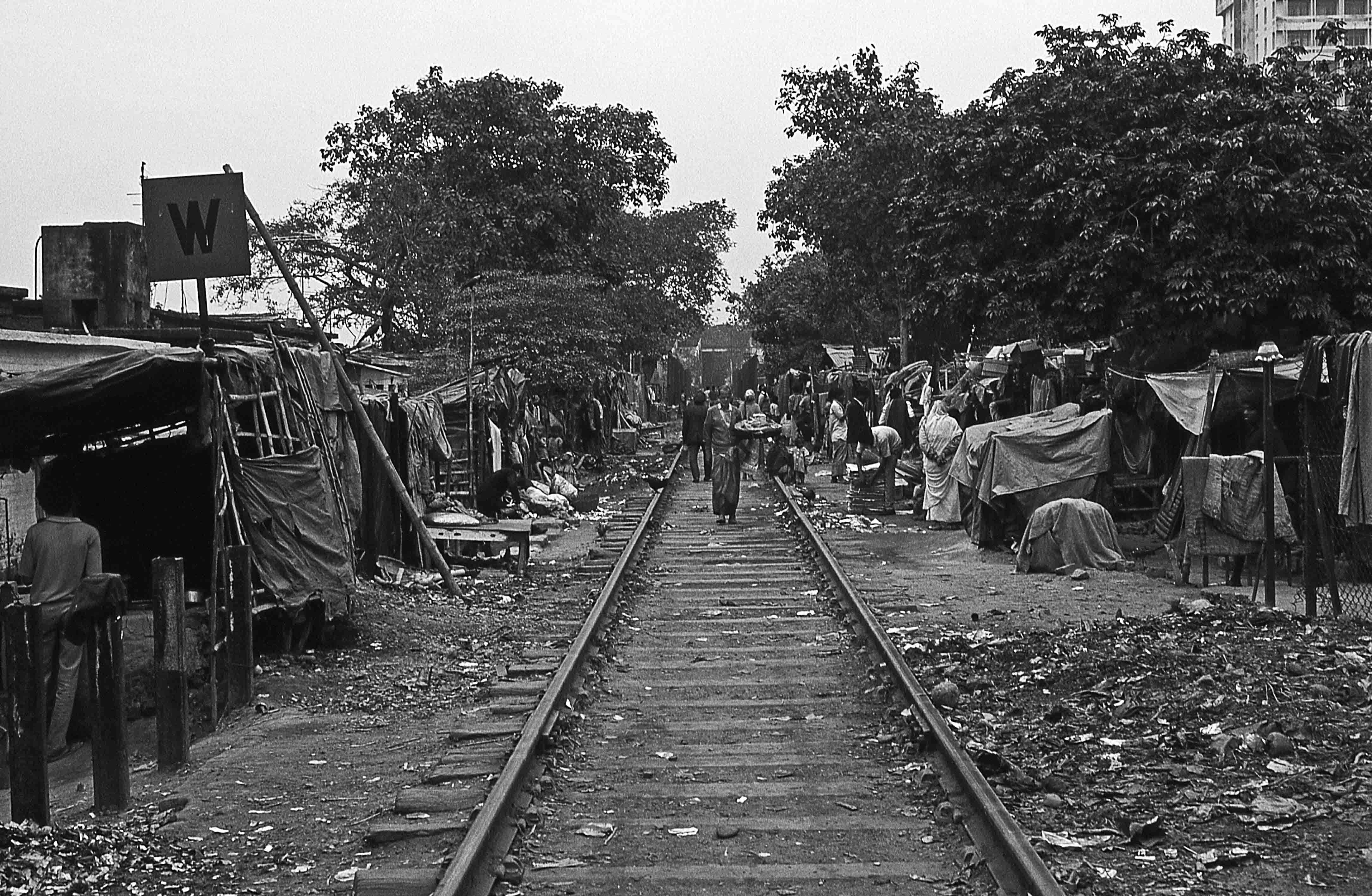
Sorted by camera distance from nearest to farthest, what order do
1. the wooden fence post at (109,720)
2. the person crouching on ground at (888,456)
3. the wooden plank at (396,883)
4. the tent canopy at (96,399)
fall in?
the wooden plank at (396,883), the wooden fence post at (109,720), the tent canopy at (96,399), the person crouching on ground at (888,456)

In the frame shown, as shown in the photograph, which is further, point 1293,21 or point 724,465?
point 1293,21

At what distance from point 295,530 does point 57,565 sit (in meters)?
2.16

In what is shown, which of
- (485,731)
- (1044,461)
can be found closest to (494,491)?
(1044,461)

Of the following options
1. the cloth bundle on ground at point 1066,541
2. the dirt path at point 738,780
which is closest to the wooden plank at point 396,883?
the dirt path at point 738,780

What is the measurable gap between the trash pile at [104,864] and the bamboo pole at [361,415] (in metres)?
6.68

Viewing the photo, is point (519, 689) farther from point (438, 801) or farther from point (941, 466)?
point (941, 466)

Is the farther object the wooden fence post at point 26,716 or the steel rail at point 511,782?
the wooden fence post at point 26,716

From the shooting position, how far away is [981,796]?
5.96 m

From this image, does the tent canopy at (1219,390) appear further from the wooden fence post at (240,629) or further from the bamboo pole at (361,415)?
the wooden fence post at (240,629)

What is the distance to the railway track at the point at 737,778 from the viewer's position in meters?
5.43

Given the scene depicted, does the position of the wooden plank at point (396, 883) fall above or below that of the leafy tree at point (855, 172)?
below

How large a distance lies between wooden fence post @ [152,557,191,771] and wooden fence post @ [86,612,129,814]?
1.63 feet

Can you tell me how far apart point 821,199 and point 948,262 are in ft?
29.0

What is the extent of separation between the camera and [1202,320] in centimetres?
1803
